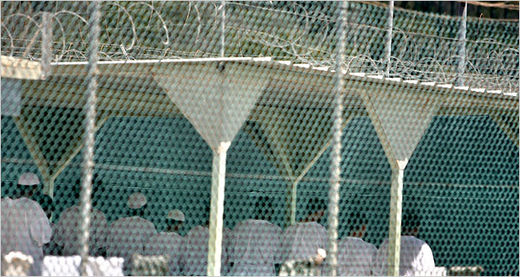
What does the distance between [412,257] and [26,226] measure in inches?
151

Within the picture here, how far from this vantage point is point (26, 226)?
26.2ft

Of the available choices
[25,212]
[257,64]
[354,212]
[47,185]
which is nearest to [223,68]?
[257,64]

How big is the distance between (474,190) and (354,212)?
1553 millimetres

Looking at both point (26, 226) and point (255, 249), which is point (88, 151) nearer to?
point (26, 226)

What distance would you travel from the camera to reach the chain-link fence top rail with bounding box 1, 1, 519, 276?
695cm

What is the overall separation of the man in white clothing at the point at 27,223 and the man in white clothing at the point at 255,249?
1.91 meters

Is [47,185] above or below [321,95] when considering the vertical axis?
below

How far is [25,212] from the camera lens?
8109mm

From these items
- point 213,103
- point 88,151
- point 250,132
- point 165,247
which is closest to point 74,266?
point 213,103

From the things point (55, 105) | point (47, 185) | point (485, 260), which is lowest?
point (485, 260)

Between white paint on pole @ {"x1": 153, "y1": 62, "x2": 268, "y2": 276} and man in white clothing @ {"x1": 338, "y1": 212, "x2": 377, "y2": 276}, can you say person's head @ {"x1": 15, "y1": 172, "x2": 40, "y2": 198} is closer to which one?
white paint on pole @ {"x1": 153, "y1": 62, "x2": 268, "y2": 276}

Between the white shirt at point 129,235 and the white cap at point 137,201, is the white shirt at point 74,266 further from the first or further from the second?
the white cap at point 137,201

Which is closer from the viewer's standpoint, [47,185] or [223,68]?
[223,68]

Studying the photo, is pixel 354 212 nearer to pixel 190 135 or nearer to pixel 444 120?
pixel 444 120
